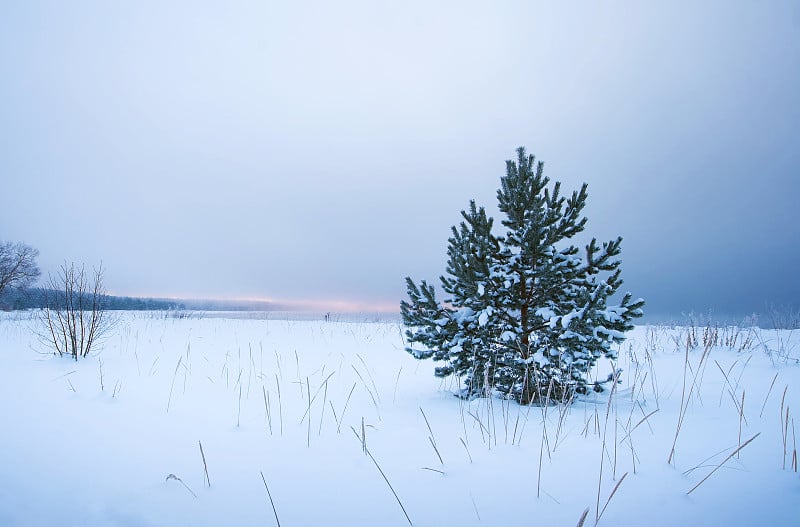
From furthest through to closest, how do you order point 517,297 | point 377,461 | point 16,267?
point 16,267, point 517,297, point 377,461

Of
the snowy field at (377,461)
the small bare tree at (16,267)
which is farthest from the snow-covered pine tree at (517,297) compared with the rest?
the small bare tree at (16,267)

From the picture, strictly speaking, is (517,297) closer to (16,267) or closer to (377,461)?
(377,461)

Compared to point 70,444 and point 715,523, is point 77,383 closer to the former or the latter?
point 70,444

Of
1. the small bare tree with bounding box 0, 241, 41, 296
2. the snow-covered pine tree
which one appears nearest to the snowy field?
the snow-covered pine tree

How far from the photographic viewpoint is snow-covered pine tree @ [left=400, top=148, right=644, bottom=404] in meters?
4.20

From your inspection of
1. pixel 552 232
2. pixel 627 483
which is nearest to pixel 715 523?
pixel 627 483

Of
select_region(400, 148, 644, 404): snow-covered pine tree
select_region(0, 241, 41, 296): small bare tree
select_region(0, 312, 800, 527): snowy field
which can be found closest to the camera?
select_region(0, 312, 800, 527): snowy field

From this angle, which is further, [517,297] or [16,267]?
[16,267]

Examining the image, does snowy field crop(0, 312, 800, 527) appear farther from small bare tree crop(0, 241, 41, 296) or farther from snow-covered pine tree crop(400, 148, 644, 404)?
small bare tree crop(0, 241, 41, 296)

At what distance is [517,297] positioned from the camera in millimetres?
4504

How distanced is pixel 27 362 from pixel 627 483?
945 cm

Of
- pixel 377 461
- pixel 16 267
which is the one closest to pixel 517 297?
pixel 377 461

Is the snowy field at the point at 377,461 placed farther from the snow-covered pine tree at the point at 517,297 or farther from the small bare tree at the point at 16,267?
the small bare tree at the point at 16,267

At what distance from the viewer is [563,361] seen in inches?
160
